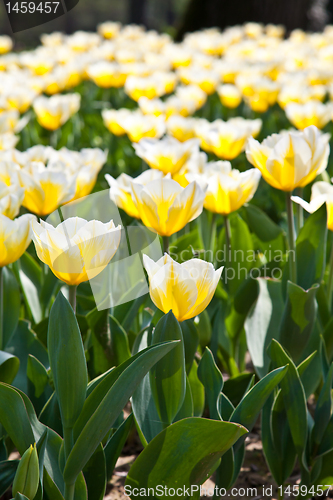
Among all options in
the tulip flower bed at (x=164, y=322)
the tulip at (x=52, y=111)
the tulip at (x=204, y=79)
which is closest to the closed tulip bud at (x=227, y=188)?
the tulip flower bed at (x=164, y=322)

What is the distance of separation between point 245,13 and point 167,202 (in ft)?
26.5

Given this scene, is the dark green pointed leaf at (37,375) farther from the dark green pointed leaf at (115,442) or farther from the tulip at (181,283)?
the tulip at (181,283)

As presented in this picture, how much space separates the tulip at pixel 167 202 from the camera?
49.1 inches

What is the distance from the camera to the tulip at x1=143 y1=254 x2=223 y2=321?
98 centimetres

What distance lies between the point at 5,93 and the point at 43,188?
1.96 m

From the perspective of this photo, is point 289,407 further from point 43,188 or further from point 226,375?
point 43,188

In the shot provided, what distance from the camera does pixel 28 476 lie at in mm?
944

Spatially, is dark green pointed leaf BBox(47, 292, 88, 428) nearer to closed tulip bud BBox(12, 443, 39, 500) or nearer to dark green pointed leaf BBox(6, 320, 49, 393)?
closed tulip bud BBox(12, 443, 39, 500)

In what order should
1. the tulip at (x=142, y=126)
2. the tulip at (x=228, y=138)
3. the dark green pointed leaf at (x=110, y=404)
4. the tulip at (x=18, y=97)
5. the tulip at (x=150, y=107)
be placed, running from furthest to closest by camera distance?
the tulip at (x=18, y=97) < the tulip at (x=150, y=107) < the tulip at (x=142, y=126) < the tulip at (x=228, y=138) < the dark green pointed leaf at (x=110, y=404)

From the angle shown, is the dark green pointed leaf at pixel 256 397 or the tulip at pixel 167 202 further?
the tulip at pixel 167 202

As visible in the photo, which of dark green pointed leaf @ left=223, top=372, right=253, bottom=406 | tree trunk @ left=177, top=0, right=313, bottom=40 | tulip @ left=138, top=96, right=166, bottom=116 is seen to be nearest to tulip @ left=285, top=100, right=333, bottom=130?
tulip @ left=138, top=96, right=166, bottom=116

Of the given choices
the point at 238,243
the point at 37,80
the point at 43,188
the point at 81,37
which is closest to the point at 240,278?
the point at 238,243

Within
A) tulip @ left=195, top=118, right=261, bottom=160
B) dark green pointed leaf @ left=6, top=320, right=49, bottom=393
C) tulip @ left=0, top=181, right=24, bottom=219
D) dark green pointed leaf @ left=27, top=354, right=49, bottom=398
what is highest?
tulip @ left=0, top=181, right=24, bottom=219

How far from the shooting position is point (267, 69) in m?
4.09
